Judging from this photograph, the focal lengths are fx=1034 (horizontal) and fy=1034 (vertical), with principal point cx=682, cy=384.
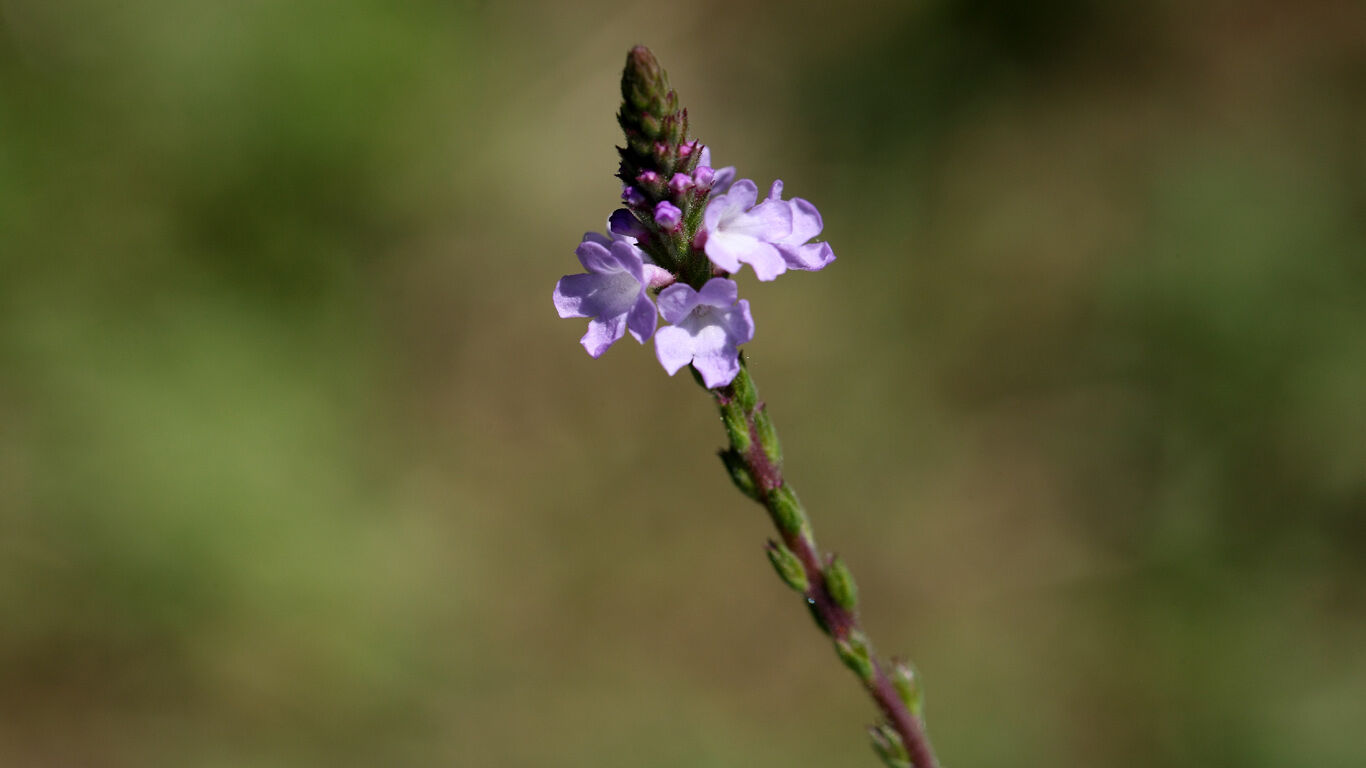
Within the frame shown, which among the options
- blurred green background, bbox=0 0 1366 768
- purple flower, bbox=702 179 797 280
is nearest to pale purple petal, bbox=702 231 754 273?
purple flower, bbox=702 179 797 280

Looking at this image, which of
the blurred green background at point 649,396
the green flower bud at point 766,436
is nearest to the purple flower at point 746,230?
the green flower bud at point 766,436

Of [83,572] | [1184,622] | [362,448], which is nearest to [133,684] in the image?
[83,572]

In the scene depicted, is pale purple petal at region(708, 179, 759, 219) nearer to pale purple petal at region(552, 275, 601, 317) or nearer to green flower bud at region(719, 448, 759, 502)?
pale purple petal at region(552, 275, 601, 317)

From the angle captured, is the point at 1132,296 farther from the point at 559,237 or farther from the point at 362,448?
the point at 362,448

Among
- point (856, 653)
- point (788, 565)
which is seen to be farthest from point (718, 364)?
point (856, 653)

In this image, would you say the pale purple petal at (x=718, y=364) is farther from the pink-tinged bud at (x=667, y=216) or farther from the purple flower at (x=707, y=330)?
the pink-tinged bud at (x=667, y=216)

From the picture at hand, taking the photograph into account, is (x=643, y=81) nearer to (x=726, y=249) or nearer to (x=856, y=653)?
(x=726, y=249)

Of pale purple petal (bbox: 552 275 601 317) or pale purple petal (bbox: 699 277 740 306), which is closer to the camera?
pale purple petal (bbox: 699 277 740 306)

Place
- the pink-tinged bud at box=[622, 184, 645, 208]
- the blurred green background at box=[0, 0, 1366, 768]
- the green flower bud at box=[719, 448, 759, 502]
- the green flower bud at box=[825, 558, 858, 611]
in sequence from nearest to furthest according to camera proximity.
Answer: the pink-tinged bud at box=[622, 184, 645, 208]
the green flower bud at box=[719, 448, 759, 502]
the green flower bud at box=[825, 558, 858, 611]
the blurred green background at box=[0, 0, 1366, 768]
